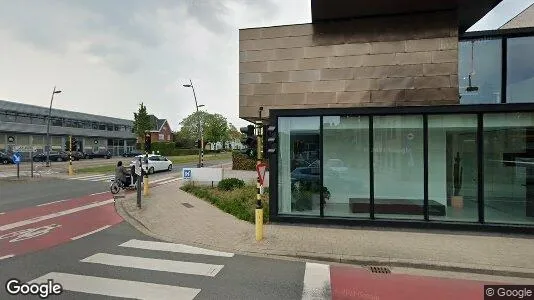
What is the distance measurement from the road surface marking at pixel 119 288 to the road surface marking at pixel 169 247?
177 cm

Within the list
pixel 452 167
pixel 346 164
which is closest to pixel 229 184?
pixel 346 164

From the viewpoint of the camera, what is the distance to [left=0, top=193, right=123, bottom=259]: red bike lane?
24.5 feet

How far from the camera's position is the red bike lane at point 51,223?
7.47m

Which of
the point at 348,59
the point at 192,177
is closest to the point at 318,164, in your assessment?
the point at 348,59

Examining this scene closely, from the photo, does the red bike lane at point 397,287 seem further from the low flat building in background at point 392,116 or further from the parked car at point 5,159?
the parked car at point 5,159

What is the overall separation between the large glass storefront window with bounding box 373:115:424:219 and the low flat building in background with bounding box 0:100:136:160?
3823 cm

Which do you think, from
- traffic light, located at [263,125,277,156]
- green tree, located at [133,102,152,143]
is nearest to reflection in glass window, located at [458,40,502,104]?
traffic light, located at [263,125,277,156]

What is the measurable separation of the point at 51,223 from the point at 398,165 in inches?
420

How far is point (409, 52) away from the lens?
937 centimetres

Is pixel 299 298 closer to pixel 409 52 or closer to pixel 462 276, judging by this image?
pixel 462 276

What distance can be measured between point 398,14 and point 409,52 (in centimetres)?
124

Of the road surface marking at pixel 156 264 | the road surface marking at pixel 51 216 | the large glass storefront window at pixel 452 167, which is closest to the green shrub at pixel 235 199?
the road surface marking at pixel 156 264

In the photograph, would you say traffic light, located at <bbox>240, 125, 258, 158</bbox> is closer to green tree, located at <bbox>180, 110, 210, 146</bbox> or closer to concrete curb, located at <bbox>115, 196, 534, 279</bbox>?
concrete curb, located at <bbox>115, 196, 534, 279</bbox>

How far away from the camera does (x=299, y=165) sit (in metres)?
9.84
